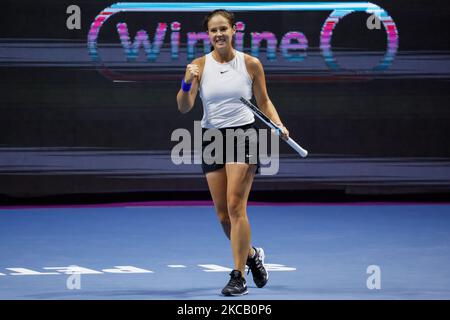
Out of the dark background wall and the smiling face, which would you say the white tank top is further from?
the dark background wall

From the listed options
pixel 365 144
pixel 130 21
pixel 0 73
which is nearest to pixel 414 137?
pixel 365 144

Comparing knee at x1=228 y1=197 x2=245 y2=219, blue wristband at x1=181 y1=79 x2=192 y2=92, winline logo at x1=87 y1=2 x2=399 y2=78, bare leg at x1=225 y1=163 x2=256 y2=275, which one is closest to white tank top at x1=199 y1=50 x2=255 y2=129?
blue wristband at x1=181 y1=79 x2=192 y2=92

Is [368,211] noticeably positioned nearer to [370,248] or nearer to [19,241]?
[370,248]

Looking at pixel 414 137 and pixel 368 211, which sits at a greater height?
pixel 414 137

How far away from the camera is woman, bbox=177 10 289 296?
23.8 ft

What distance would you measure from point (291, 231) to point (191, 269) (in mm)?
2201

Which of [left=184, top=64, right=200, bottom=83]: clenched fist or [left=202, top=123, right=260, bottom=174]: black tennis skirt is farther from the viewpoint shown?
[left=202, top=123, right=260, bottom=174]: black tennis skirt

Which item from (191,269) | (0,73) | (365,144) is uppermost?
(0,73)

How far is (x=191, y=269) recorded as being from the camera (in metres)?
8.34

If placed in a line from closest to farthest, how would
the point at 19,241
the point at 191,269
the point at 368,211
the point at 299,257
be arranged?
the point at 191,269
the point at 299,257
the point at 19,241
the point at 368,211

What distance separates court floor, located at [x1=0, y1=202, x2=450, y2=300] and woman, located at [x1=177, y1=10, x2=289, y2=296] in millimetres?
406

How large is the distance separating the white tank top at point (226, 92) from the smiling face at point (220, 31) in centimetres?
15

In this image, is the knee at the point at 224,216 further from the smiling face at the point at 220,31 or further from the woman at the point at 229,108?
the smiling face at the point at 220,31

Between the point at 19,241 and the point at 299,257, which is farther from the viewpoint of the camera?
the point at 19,241
